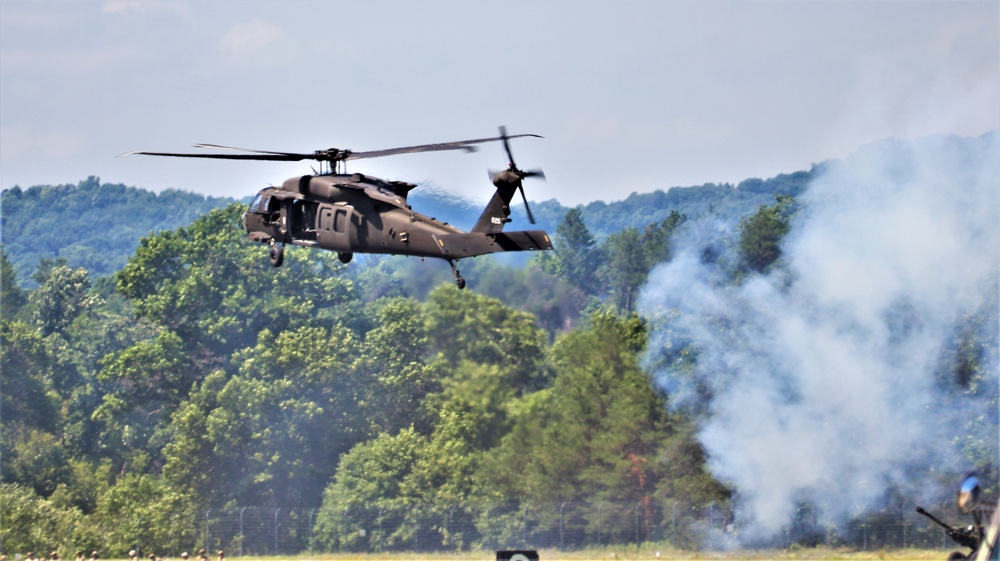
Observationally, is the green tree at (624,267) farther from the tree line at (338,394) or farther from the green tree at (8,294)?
the green tree at (8,294)

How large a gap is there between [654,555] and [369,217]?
28828 mm

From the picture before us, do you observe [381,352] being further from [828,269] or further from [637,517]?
[828,269]

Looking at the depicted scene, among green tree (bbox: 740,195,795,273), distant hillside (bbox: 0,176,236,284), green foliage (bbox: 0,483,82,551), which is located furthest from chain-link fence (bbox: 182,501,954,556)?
distant hillside (bbox: 0,176,236,284)

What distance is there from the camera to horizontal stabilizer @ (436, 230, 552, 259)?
37594mm

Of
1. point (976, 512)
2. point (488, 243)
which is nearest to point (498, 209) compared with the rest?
point (488, 243)

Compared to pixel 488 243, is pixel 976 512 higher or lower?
lower

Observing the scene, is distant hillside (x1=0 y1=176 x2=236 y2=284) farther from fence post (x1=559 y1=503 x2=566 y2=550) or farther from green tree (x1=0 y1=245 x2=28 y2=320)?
fence post (x1=559 y1=503 x2=566 y2=550)

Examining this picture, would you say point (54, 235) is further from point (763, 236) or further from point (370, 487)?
point (763, 236)

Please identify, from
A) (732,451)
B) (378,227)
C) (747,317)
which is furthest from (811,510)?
(378,227)

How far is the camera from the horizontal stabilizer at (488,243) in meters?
37.6

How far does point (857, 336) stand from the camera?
188ft

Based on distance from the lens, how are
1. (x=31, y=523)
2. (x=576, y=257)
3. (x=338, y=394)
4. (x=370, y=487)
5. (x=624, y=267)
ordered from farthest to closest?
(x=576, y=257) → (x=624, y=267) → (x=338, y=394) → (x=370, y=487) → (x=31, y=523)

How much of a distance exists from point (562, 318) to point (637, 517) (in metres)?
26.8

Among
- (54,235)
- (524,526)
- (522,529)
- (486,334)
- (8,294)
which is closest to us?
(522,529)
